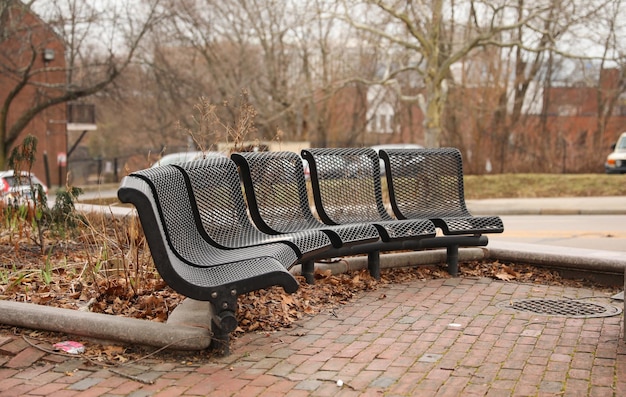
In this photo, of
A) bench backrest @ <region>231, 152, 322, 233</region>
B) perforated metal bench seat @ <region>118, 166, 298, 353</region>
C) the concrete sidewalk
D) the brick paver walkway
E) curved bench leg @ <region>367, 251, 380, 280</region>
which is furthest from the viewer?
the concrete sidewalk

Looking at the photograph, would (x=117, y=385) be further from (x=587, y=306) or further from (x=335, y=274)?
(x=587, y=306)

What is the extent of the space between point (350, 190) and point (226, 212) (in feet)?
5.90

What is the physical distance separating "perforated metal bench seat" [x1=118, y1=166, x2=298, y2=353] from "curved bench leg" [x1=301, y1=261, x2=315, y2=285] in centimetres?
99

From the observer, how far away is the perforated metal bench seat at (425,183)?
796 cm

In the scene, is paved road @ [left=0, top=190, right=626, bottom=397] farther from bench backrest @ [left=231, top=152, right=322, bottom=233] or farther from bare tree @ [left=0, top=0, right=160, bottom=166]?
bare tree @ [left=0, top=0, right=160, bottom=166]

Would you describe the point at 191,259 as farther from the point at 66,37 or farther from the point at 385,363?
the point at 66,37

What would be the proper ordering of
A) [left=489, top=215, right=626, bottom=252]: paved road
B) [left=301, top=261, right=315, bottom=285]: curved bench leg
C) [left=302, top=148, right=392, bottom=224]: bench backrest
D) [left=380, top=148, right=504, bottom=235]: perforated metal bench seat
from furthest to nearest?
[left=489, top=215, right=626, bottom=252]: paved road < [left=380, top=148, right=504, bottom=235]: perforated metal bench seat < [left=302, top=148, right=392, bottom=224]: bench backrest < [left=301, top=261, right=315, bottom=285]: curved bench leg

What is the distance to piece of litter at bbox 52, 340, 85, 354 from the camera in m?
4.79

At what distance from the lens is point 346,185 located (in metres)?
7.66

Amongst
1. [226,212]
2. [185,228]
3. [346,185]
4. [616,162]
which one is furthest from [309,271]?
[616,162]

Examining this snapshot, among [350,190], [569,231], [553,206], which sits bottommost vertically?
[553,206]

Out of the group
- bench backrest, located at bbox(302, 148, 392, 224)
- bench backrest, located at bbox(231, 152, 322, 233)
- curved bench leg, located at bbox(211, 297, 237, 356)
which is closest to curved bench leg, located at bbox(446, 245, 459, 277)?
bench backrest, located at bbox(302, 148, 392, 224)

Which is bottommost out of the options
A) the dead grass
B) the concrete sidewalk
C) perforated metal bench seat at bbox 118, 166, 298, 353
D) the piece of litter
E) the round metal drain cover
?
the concrete sidewalk

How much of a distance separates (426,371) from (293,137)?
128 feet
